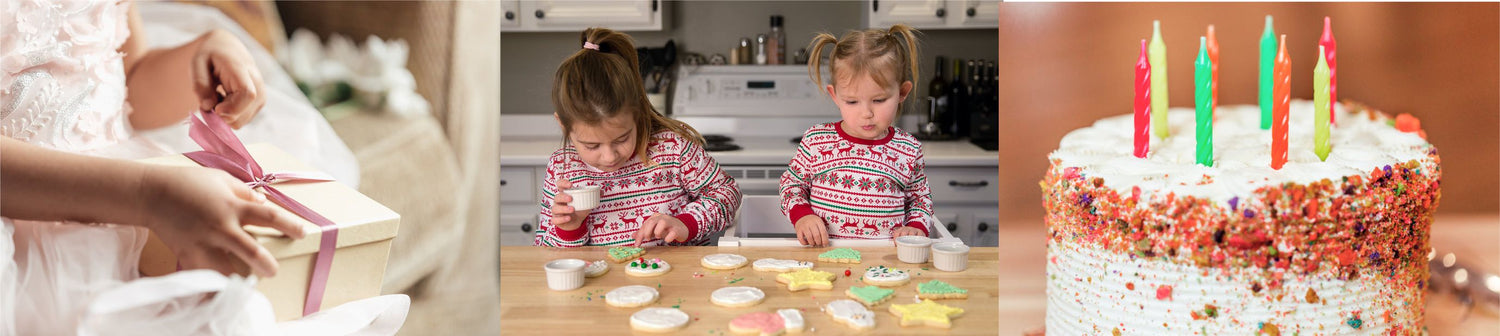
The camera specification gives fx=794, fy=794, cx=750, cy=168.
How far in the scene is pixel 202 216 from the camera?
0.46 m

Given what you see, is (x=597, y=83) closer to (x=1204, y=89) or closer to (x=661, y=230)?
(x=661, y=230)

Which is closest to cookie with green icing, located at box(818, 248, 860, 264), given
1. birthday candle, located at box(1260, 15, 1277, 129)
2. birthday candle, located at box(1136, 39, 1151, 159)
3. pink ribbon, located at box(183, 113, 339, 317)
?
birthday candle, located at box(1136, 39, 1151, 159)

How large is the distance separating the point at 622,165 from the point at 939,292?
0.78 m

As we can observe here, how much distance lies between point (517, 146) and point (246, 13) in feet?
5.72

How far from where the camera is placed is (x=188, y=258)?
46 centimetres

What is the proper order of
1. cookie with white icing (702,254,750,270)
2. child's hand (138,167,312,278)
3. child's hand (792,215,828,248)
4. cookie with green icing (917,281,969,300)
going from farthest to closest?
child's hand (792,215,828,248), cookie with white icing (702,254,750,270), cookie with green icing (917,281,969,300), child's hand (138,167,312,278)

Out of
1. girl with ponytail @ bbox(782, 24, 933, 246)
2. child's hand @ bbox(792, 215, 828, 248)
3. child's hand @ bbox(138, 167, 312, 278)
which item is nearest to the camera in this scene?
child's hand @ bbox(138, 167, 312, 278)

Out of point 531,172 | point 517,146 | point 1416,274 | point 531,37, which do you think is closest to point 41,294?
point 1416,274

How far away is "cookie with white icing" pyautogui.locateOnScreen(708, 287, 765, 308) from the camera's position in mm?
767

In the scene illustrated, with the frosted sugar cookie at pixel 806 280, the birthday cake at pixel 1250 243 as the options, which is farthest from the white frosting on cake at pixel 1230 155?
the frosted sugar cookie at pixel 806 280

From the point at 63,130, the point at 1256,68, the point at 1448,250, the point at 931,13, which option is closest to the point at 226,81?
the point at 63,130

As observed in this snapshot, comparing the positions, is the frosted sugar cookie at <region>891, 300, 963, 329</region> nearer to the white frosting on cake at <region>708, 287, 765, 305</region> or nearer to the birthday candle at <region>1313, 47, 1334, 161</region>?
the white frosting on cake at <region>708, 287, 765, 305</region>

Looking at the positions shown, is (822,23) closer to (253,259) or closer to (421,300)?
(421,300)

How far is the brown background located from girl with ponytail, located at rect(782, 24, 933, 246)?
185 millimetres
